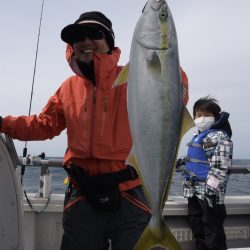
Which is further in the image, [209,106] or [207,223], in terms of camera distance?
[209,106]

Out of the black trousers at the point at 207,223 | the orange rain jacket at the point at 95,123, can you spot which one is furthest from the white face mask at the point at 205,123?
the orange rain jacket at the point at 95,123

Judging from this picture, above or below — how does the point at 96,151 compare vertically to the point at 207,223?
above

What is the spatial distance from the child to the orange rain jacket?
2.29m

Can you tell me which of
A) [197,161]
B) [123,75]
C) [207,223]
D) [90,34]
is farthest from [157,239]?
[197,161]

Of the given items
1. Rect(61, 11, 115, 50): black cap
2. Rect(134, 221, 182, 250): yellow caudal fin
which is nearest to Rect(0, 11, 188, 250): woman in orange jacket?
Rect(61, 11, 115, 50): black cap

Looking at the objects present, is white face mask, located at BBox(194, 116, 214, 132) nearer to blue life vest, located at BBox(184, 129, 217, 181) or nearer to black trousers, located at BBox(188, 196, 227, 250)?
blue life vest, located at BBox(184, 129, 217, 181)

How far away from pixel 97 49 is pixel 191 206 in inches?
121

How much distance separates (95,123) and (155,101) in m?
1.10

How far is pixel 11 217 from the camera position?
3.42 m

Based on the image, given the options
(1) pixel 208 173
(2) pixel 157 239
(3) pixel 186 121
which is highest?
(3) pixel 186 121

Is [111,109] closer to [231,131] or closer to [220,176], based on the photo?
[220,176]

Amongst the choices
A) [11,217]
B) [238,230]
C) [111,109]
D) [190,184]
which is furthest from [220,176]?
[11,217]

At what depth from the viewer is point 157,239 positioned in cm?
237

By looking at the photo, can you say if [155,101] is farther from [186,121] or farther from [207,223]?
[207,223]
